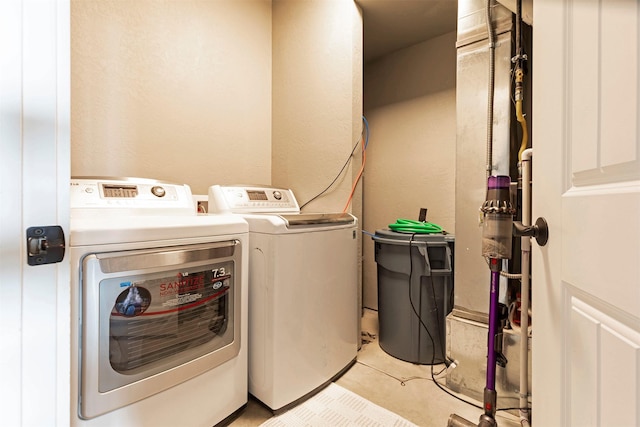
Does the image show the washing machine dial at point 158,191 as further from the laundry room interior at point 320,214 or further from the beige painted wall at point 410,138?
the beige painted wall at point 410,138

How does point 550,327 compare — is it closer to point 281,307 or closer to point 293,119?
point 281,307

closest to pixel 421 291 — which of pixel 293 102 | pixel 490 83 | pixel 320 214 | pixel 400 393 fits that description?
pixel 400 393

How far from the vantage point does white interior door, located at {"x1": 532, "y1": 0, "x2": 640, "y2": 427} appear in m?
0.36

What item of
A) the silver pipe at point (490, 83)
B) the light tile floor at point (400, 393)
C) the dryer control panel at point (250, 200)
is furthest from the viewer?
the dryer control panel at point (250, 200)

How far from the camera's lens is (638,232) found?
339 millimetres

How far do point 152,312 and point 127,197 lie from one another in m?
0.62

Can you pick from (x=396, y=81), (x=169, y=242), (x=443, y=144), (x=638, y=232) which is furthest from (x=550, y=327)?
(x=396, y=81)

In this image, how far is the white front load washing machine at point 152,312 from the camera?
0.83 meters

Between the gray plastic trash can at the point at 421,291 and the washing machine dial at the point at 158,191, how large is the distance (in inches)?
51.1

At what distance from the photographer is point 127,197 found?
131 centimetres

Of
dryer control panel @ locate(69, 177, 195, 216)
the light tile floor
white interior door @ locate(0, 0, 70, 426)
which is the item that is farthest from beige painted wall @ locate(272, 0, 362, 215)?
white interior door @ locate(0, 0, 70, 426)

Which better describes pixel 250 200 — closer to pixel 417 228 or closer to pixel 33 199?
pixel 417 228

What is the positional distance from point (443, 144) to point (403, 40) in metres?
0.95

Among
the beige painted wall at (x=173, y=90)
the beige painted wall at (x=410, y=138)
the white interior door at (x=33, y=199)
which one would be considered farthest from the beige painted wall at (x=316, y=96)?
the white interior door at (x=33, y=199)
